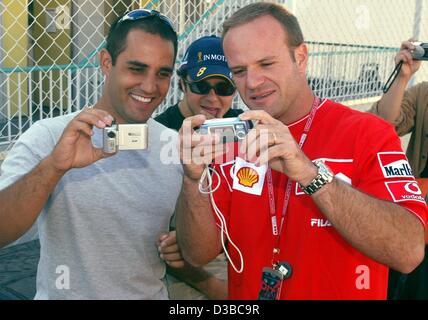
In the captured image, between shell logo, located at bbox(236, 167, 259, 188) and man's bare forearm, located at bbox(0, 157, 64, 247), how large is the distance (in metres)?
0.60

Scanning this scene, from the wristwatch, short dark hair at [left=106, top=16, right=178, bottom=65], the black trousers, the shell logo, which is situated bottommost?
the black trousers

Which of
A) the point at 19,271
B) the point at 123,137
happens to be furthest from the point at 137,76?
the point at 19,271

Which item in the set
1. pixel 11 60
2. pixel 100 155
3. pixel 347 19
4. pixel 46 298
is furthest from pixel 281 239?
pixel 347 19

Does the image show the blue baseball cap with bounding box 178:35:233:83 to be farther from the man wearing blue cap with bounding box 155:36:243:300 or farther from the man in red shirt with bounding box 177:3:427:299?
the man in red shirt with bounding box 177:3:427:299

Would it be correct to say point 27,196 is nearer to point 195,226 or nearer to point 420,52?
point 195,226

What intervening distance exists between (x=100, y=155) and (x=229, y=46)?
576 mm

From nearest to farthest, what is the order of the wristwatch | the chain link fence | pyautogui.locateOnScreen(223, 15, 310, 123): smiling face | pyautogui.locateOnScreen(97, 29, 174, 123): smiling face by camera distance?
the wristwatch < pyautogui.locateOnScreen(223, 15, 310, 123): smiling face < pyautogui.locateOnScreen(97, 29, 174, 123): smiling face < the chain link fence

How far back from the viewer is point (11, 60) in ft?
20.3

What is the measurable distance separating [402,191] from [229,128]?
56 cm

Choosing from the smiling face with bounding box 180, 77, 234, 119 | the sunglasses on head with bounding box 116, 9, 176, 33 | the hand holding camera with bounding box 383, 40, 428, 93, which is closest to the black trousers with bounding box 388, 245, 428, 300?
the hand holding camera with bounding box 383, 40, 428, 93

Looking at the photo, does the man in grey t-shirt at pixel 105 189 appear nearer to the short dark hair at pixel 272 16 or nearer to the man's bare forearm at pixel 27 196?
the man's bare forearm at pixel 27 196

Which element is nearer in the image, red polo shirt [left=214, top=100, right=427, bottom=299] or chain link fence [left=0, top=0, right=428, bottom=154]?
red polo shirt [left=214, top=100, right=427, bottom=299]

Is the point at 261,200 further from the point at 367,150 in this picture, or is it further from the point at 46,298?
the point at 46,298

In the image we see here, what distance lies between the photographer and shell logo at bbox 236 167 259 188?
176cm
